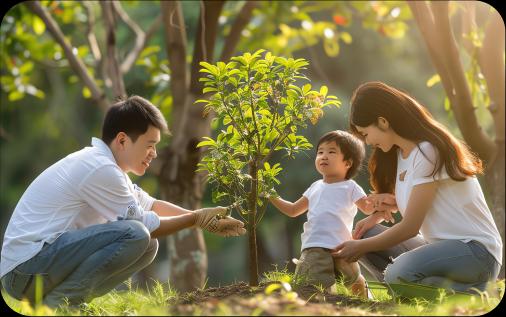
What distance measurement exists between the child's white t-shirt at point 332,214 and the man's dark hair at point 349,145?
4.9 inches

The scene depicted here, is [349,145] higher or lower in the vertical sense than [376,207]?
higher

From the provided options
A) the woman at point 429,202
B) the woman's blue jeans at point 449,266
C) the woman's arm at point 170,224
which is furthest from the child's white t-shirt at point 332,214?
the woman's arm at point 170,224

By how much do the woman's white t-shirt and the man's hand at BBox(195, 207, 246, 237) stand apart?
908 mm

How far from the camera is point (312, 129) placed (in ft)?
38.7

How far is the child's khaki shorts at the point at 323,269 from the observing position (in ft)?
13.2

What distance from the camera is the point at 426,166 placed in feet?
11.9

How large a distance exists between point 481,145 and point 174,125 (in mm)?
2463

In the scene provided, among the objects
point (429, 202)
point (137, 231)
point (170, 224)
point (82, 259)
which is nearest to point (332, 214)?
point (429, 202)

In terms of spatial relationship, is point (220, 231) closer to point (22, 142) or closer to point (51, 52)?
point (51, 52)

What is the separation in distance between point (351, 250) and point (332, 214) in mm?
308

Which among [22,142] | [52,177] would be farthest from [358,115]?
[22,142]

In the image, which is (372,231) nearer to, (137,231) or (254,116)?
(254,116)

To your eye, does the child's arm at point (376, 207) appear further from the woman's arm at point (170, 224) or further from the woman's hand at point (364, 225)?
the woman's arm at point (170, 224)

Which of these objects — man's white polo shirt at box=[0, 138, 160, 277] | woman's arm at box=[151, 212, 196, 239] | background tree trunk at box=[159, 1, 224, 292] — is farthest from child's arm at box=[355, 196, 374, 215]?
background tree trunk at box=[159, 1, 224, 292]
